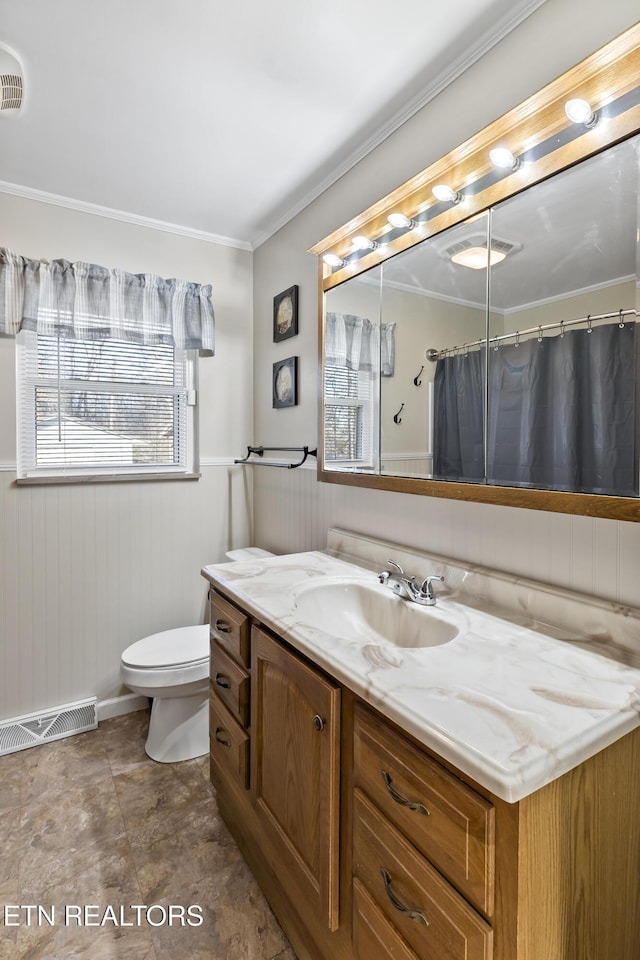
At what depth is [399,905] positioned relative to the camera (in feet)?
2.88

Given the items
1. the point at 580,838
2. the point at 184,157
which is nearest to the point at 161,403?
the point at 184,157

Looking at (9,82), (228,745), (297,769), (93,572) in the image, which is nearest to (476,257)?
(297,769)

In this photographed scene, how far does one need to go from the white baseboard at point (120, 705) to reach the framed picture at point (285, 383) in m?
1.62

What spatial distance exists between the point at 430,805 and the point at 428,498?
0.97 m

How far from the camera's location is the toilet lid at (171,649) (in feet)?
6.62

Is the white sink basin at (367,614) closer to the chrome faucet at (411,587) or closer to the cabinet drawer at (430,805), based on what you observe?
the chrome faucet at (411,587)

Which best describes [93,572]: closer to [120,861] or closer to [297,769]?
[120,861]

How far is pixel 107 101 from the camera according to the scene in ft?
5.32

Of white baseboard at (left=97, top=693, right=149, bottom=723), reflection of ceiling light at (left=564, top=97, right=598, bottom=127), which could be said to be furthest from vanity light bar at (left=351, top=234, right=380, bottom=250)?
white baseboard at (left=97, top=693, right=149, bottom=723)

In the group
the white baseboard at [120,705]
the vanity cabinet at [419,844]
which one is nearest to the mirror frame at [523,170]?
the vanity cabinet at [419,844]

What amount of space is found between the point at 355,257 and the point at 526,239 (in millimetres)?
742

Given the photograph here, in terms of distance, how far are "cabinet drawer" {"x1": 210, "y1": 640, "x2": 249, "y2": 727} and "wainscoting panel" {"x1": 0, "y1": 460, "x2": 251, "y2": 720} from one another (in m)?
0.91

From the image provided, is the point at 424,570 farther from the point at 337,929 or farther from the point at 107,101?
the point at 107,101

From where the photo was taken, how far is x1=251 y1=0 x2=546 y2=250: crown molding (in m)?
1.28
